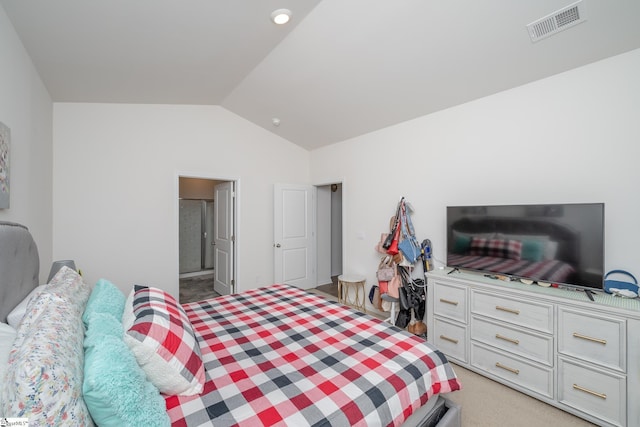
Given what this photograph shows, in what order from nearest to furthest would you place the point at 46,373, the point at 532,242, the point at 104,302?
1. the point at 46,373
2. the point at 104,302
3. the point at 532,242

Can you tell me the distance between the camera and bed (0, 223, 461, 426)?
0.87 meters

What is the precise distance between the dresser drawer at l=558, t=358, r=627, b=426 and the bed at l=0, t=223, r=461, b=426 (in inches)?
43.8

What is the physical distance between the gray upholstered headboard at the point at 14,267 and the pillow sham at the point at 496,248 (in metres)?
3.21

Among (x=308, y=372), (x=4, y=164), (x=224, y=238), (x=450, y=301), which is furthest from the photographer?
(x=224, y=238)

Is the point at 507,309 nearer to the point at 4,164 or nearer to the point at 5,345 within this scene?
the point at 5,345

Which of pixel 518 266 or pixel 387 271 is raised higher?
pixel 518 266

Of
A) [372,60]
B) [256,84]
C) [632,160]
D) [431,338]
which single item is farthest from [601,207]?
[256,84]

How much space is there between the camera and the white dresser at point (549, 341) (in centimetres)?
178

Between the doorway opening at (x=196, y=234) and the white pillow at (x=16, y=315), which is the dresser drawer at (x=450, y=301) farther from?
the doorway opening at (x=196, y=234)

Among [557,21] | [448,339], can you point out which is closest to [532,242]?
[448,339]

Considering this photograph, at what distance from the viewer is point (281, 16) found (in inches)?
86.4

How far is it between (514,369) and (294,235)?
3347 mm

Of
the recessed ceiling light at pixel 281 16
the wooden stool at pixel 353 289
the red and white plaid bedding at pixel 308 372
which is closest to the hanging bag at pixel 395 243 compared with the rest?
the wooden stool at pixel 353 289

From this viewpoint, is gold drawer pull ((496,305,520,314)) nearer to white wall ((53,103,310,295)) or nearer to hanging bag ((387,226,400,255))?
hanging bag ((387,226,400,255))
